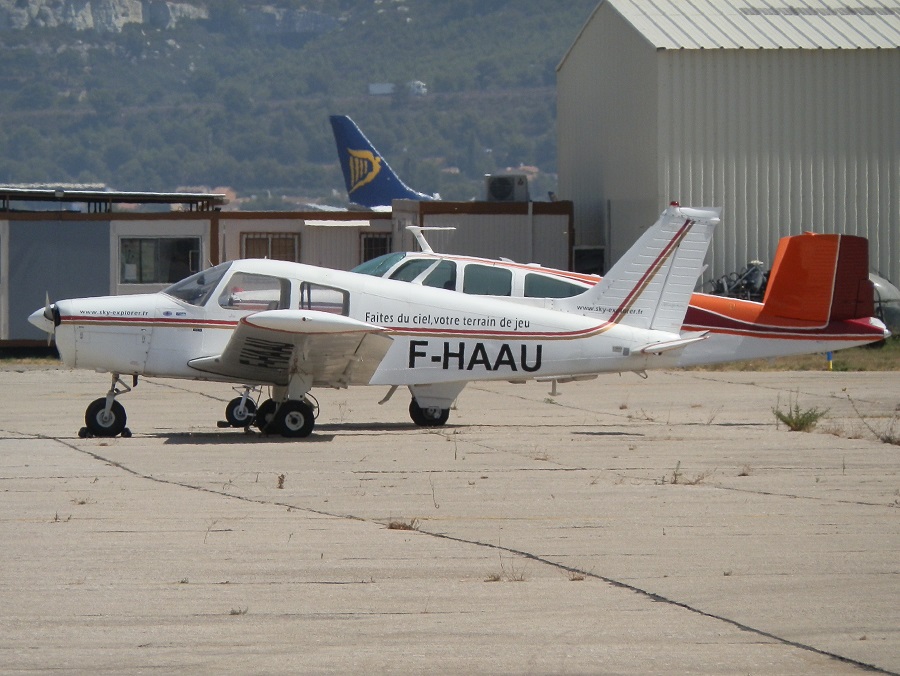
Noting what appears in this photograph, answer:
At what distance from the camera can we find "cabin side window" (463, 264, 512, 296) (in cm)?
1617

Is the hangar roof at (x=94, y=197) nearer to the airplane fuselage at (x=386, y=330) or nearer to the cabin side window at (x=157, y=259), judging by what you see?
the cabin side window at (x=157, y=259)

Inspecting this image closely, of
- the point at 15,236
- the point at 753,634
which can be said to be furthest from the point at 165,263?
the point at 753,634

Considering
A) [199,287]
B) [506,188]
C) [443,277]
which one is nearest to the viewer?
[199,287]

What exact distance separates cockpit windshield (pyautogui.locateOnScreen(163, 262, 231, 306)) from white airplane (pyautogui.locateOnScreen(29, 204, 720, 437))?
0.04ft

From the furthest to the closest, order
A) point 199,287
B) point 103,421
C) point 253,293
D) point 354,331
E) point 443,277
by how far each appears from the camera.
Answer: point 443,277 → point 199,287 → point 253,293 → point 103,421 → point 354,331

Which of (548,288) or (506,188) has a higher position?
(506,188)

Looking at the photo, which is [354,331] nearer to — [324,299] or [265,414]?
[324,299]

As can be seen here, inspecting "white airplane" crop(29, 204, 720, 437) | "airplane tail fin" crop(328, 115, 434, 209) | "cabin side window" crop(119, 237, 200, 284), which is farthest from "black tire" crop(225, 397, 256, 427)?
"airplane tail fin" crop(328, 115, 434, 209)

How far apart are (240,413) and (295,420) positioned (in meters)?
1.26

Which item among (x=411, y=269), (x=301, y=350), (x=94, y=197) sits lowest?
(x=301, y=350)

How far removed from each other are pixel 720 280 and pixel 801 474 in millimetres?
17169

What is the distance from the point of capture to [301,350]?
13.6 metres

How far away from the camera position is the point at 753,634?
6395 mm

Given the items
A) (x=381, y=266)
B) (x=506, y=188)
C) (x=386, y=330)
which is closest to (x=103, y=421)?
(x=386, y=330)
